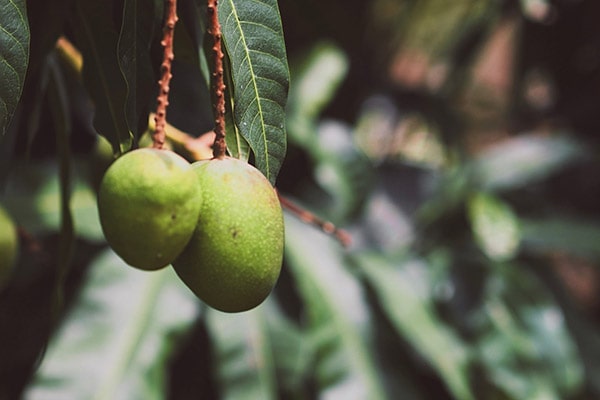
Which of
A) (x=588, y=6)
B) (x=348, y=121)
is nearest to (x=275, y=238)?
(x=348, y=121)

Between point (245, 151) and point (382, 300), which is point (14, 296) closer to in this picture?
point (382, 300)

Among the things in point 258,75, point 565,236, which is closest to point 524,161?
point 565,236

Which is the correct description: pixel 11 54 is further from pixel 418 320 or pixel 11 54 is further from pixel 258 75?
pixel 418 320

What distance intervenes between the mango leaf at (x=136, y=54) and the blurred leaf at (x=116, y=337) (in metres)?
0.56

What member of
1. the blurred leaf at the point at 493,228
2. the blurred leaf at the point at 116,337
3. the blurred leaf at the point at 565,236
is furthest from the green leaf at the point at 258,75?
the blurred leaf at the point at 565,236

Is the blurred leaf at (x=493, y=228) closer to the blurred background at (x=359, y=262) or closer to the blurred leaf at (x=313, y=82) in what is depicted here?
the blurred background at (x=359, y=262)

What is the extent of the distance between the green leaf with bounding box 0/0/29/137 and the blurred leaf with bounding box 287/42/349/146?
Answer: 943 mm

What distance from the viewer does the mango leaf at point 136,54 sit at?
39 centimetres

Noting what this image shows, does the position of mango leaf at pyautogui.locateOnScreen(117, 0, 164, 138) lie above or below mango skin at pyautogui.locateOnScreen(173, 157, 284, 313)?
above

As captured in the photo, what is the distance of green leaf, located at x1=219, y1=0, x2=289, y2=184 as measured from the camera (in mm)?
374

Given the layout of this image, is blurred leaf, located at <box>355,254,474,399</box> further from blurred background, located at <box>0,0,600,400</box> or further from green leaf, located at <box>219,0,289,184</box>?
green leaf, located at <box>219,0,289,184</box>

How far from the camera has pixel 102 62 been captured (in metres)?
0.47

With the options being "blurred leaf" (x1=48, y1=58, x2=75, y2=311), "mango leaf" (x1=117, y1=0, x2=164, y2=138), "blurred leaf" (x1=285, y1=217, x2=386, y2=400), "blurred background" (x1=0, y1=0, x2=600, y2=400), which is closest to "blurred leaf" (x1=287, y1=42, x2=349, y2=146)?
"blurred background" (x1=0, y1=0, x2=600, y2=400)

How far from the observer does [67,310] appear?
102cm
